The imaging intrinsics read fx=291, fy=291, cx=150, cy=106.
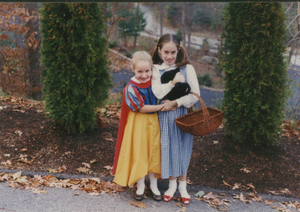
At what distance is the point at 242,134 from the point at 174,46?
2.20 m

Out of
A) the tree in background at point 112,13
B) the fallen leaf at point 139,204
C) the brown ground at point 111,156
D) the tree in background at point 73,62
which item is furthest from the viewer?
the tree in background at point 112,13

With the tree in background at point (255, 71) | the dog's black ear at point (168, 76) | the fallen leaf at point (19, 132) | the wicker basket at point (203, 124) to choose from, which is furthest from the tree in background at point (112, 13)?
Result: the wicker basket at point (203, 124)

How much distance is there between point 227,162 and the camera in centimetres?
422

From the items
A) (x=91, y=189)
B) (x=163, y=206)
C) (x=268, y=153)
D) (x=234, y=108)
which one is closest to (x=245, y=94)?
(x=234, y=108)

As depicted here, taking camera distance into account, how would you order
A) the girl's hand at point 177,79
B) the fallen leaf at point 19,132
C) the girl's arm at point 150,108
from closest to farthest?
the girl's hand at point 177,79
the girl's arm at point 150,108
the fallen leaf at point 19,132

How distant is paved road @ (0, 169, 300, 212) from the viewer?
3.00 meters

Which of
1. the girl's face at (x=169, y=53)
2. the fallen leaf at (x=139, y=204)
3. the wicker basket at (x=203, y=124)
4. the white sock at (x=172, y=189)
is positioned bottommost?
the fallen leaf at (x=139, y=204)

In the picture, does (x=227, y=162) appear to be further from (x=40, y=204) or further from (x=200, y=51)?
(x=200, y=51)

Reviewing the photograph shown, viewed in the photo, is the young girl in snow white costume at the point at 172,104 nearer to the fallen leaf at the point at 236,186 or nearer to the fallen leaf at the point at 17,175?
the fallen leaf at the point at 236,186

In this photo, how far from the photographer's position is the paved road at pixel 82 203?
3002 millimetres

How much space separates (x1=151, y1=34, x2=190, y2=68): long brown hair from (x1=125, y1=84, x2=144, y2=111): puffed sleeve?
466mm

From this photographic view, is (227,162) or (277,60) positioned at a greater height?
(277,60)

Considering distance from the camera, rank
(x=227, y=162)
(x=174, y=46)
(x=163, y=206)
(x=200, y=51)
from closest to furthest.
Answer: (x=174, y=46) < (x=163, y=206) < (x=227, y=162) < (x=200, y=51)

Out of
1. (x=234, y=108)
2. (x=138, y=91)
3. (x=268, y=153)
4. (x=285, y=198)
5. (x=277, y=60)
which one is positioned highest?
(x=277, y=60)
